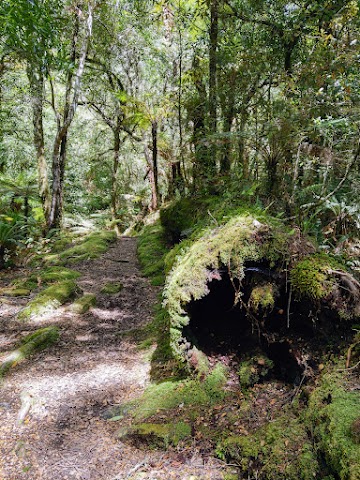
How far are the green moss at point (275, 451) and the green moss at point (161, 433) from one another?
387mm

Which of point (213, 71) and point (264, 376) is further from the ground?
point (213, 71)

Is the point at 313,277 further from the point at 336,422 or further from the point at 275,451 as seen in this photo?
the point at 275,451

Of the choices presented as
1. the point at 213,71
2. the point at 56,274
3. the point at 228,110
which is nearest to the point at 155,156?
the point at 228,110

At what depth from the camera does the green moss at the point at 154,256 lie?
7621 mm

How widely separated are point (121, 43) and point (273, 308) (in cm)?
1302

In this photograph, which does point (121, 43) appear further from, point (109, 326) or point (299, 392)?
point (299, 392)

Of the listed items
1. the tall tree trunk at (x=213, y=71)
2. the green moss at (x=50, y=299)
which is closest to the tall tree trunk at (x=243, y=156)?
the tall tree trunk at (x=213, y=71)

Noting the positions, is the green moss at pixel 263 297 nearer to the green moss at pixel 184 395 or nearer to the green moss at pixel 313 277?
the green moss at pixel 313 277

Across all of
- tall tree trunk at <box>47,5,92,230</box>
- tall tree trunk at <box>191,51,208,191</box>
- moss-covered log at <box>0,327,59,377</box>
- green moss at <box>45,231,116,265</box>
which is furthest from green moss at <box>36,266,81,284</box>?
tall tree trunk at <box>47,5,92,230</box>

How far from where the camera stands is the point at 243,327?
4.12 meters

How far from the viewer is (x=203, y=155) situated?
7914 millimetres

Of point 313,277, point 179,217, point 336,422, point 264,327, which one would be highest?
point 179,217

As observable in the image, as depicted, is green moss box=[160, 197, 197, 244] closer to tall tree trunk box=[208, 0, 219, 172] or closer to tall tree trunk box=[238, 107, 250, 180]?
tall tree trunk box=[208, 0, 219, 172]

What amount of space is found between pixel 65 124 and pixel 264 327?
8855 mm
